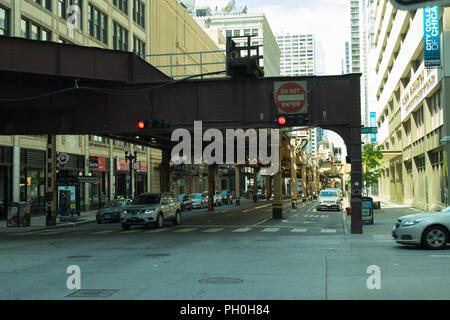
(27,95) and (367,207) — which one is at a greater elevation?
(27,95)

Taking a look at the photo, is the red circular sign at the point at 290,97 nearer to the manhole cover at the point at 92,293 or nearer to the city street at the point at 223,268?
the city street at the point at 223,268

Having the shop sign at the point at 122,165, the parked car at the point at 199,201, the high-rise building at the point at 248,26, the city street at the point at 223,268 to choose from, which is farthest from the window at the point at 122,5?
the high-rise building at the point at 248,26

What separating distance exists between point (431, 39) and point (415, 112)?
12234 millimetres

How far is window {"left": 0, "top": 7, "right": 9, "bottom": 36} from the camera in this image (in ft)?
105

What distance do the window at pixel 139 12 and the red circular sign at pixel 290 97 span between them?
3436 centimetres

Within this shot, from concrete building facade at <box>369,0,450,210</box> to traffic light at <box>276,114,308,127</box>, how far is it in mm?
9947

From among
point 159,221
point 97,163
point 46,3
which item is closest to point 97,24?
point 46,3

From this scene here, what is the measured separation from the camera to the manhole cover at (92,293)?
881 cm

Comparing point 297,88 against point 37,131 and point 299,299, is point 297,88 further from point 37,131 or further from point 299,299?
point 299,299

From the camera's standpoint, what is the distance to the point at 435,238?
50.0 feet

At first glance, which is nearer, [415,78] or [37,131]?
[37,131]

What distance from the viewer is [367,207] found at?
86.7 ft
